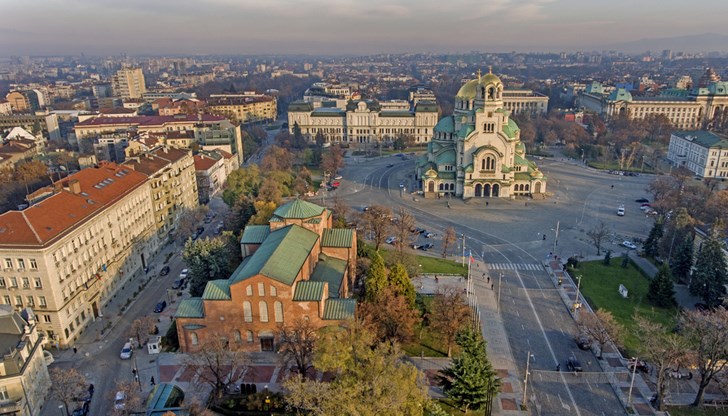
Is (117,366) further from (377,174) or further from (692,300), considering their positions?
(377,174)

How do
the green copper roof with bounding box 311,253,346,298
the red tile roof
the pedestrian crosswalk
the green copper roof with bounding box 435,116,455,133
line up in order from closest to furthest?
the red tile roof → the green copper roof with bounding box 311,253,346,298 → the pedestrian crosswalk → the green copper roof with bounding box 435,116,455,133

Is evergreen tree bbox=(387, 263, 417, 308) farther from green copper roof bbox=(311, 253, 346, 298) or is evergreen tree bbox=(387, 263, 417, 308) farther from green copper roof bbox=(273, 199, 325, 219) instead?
green copper roof bbox=(273, 199, 325, 219)

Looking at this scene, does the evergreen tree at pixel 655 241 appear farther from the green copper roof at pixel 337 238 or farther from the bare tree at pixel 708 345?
the green copper roof at pixel 337 238

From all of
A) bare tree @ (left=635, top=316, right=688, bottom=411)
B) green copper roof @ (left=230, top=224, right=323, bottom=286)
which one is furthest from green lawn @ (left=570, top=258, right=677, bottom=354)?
green copper roof @ (left=230, top=224, right=323, bottom=286)

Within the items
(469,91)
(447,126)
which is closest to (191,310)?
(447,126)

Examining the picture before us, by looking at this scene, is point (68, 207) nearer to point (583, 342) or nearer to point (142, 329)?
point (142, 329)
